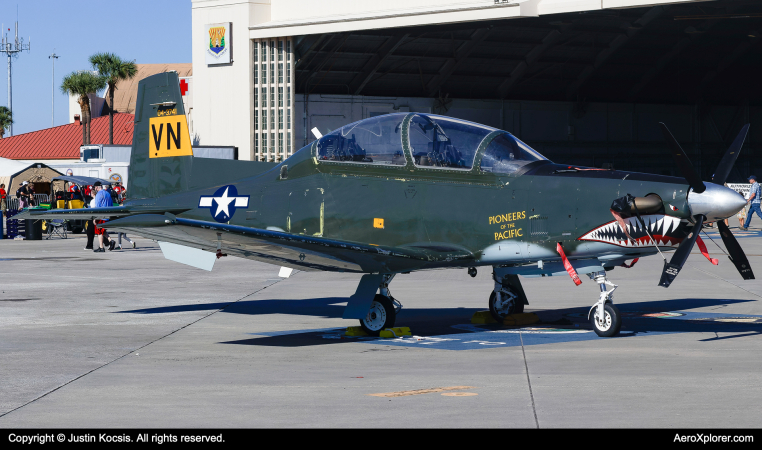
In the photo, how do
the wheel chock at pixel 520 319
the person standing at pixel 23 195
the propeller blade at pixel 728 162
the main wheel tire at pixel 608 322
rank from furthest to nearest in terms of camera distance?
the person standing at pixel 23 195, the wheel chock at pixel 520 319, the main wheel tire at pixel 608 322, the propeller blade at pixel 728 162

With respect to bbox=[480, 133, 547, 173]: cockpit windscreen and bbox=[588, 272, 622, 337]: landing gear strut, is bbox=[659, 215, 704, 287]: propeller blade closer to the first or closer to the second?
bbox=[588, 272, 622, 337]: landing gear strut

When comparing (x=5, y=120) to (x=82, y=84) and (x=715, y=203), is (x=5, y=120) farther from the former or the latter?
(x=715, y=203)

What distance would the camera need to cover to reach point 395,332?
1026 centimetres

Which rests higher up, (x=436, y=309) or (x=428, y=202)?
(x=428, y=202)

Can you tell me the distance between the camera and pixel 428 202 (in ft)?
32.7

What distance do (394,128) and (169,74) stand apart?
4515 millimetres

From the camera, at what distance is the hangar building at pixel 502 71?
41688mm

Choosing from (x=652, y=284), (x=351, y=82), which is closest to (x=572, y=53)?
(x=351, y=82)

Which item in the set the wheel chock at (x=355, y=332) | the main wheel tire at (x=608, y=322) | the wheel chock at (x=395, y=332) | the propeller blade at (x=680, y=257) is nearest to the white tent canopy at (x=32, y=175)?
the wheel chock at (x=355, y=332)

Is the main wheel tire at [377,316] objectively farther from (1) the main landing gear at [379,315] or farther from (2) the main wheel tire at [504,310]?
(2) the main wheel tire at [504,310]

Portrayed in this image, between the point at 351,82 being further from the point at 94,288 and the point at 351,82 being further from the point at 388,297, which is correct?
the point at 388,297

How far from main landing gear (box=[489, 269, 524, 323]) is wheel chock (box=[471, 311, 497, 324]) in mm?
66

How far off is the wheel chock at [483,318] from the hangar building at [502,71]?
25497 millimetres

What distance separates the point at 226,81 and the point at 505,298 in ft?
116
